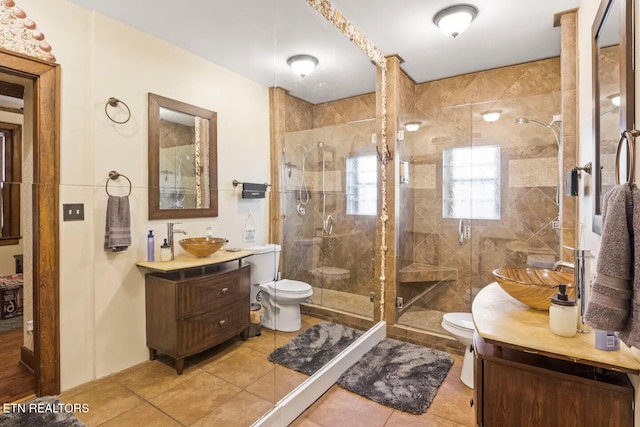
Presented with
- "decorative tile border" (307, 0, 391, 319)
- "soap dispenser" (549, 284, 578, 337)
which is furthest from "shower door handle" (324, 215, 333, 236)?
"soap dispenser" (549, 284, 578, 337)

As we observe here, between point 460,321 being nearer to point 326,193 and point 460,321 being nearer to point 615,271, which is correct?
point 326,193

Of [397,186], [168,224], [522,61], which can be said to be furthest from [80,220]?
[522,61]

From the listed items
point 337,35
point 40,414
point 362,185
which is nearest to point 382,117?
point 362,185

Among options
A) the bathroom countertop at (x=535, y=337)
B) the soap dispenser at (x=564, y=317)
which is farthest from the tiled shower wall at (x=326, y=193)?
the soap dispenser at (x=564, y=317)

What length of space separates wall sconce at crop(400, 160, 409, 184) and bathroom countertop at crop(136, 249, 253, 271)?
6.22 ft

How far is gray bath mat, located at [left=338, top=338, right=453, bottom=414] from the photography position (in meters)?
2.16

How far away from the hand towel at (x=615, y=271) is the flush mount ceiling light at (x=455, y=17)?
6.61 ft

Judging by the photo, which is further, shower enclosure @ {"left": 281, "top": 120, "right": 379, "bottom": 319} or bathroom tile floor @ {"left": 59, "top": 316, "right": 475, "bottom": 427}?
shower enclosure @ {"left": 281, "top": 120, "right": 379, "bottom": 319}

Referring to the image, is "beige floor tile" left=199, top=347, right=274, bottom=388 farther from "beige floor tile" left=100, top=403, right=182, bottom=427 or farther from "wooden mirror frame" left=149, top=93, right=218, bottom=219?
"wooden mirror frame" left=149, top=93, right=218, bottom=219

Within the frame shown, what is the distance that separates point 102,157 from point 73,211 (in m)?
0.27

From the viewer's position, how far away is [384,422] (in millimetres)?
1942

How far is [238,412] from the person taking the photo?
1.78m

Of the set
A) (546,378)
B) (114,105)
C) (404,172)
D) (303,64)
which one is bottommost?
Answer: (546,378)

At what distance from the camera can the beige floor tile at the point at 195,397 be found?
1656 millimetres
